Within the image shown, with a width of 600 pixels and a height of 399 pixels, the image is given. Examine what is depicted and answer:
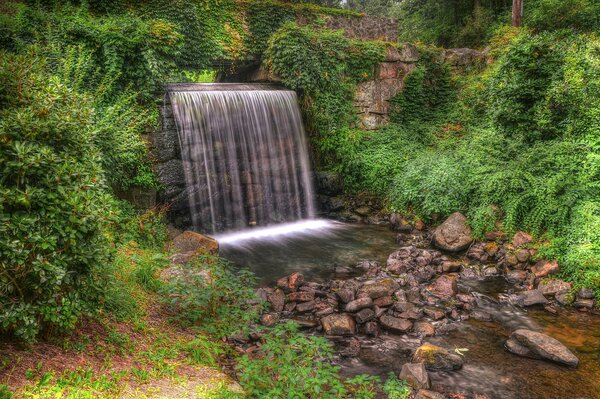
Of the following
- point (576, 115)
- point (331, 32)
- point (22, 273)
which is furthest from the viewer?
point (331, 32)

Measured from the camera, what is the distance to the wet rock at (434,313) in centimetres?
711

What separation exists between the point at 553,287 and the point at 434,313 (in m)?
2.59

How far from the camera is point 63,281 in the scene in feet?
13.0

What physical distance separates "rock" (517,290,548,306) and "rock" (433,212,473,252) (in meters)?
2.23

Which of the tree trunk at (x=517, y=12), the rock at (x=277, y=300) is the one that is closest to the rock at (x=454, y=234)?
the rock at (x=277, y=300)

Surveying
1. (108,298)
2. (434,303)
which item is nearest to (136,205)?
(108,298)

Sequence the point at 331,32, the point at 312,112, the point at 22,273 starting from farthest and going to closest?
the point at 331,32
the point at 312,112
the point at 22,273

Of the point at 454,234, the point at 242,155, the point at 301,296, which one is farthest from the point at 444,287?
the point at 242,155

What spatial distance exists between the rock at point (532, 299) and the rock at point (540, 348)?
150 centimetres

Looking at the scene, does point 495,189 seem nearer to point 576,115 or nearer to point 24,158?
point 576,115

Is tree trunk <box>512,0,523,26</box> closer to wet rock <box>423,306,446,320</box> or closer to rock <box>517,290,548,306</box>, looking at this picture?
rock <box>517,290,548,306</box>

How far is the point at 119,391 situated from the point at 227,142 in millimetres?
8828

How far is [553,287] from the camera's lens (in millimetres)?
7812

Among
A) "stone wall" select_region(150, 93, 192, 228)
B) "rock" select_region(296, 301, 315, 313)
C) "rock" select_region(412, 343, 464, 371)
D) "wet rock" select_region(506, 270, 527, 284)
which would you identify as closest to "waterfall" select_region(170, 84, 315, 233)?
"stone wall" select_region(150, 93, 192, 228)
